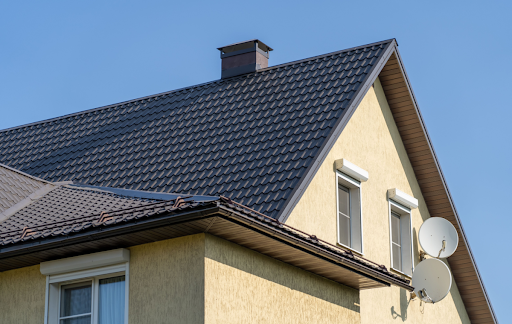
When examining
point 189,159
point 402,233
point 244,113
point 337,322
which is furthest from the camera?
point 402,233

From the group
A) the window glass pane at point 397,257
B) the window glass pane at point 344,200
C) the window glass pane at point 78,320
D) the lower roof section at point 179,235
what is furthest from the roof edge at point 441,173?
the window glass pane at point 78,320

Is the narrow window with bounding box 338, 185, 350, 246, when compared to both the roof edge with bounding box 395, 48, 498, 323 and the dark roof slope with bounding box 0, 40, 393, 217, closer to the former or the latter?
the dark roof slope with bounding box 0, 40, 393, 217

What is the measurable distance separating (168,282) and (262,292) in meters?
1.35

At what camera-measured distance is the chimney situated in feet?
56.4

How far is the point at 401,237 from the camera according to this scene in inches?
648

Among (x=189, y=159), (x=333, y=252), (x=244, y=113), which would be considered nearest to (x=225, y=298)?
(x=333, y=252)

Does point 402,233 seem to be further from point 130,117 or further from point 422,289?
point 130,117

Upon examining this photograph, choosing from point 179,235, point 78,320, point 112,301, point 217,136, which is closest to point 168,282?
point 179,235

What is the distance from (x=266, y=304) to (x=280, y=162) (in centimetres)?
328

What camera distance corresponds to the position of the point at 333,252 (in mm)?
10867

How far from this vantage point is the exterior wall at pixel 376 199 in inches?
538

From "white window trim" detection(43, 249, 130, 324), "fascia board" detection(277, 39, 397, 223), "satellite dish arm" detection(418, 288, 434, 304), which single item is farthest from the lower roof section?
"satellite dish arm" detection(418, 288, 434, 304)

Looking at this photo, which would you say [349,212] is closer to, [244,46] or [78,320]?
[244,46]

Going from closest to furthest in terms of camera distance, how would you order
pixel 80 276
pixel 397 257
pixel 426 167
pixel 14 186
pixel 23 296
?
1. pixel 80 276
2. pixel 23 296
3. pixel 14 186
4. pixel 397 257
5. pixel 426 167
